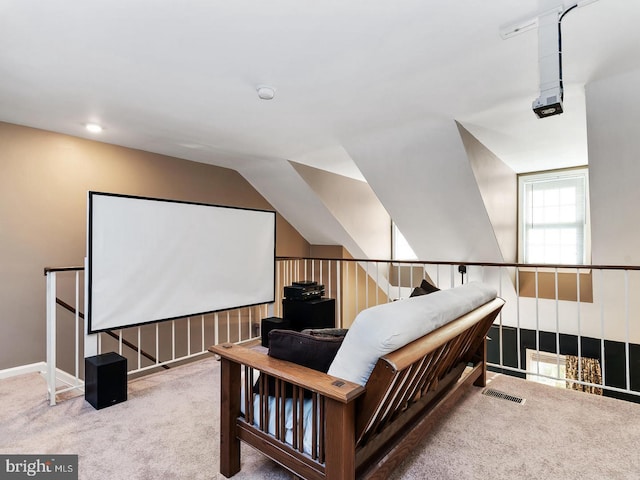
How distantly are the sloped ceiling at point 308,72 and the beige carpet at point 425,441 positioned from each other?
2.22 m

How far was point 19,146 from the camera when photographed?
3.30 metres

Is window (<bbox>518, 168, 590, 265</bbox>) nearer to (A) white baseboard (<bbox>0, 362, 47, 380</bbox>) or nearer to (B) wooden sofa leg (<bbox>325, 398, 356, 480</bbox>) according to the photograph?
(B) wooden sofa leg (<bbox>325, 398, 356, 480</bbox>)

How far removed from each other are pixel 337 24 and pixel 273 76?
2.25 ft

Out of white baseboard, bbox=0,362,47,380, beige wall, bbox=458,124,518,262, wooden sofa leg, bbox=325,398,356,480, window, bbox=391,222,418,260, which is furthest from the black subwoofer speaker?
window, bbox=391,222,418,260

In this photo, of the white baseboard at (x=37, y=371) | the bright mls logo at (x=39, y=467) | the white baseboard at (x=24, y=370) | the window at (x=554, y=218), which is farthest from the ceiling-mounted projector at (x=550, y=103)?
the white baseboard at (x=24, y=370)

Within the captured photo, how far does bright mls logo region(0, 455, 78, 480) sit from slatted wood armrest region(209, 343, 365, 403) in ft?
3.42

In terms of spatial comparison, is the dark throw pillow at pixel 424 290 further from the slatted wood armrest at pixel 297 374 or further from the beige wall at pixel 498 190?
the beige wall at pixel 498 190

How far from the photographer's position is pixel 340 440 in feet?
4.22

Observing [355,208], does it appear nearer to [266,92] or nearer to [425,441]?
[266,92]

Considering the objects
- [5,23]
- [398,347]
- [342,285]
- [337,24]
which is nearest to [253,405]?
[398,347]

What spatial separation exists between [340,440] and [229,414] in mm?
685

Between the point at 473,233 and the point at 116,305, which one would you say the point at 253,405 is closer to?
the point at 116,305

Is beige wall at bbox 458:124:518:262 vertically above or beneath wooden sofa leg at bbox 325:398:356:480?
above

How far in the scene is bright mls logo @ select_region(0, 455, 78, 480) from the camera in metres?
1.84
